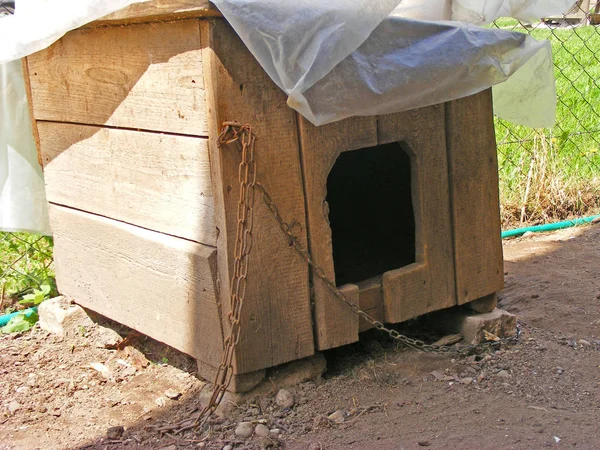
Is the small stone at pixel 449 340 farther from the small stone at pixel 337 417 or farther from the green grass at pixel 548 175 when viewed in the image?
the green grass at pixel 548 175

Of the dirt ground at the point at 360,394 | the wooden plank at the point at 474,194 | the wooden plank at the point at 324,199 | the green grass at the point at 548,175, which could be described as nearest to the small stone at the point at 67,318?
the dirt ground at the point at 360,394

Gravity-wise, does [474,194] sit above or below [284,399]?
above

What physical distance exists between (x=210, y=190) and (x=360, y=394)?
838mm

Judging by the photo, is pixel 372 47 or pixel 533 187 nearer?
pixel 372 47

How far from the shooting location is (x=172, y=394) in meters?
2.84

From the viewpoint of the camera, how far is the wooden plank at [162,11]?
2.21m

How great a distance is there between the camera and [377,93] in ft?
8.06

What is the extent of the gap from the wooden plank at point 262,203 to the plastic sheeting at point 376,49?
0.09 m

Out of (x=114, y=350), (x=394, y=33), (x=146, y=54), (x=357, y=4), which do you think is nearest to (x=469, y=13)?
(x=394, y=33)

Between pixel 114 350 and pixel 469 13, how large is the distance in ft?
6.24

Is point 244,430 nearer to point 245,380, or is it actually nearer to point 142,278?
point 245,380

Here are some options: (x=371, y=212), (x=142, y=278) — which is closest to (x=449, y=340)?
(x=371, y=212)

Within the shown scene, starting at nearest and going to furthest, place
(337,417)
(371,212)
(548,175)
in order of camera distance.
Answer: (337,417)
(371,212)
(548,175)

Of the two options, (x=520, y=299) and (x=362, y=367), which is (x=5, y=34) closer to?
(x=362, y=367)
